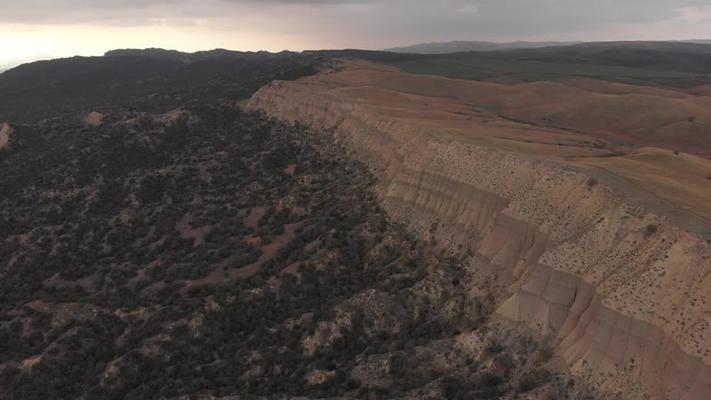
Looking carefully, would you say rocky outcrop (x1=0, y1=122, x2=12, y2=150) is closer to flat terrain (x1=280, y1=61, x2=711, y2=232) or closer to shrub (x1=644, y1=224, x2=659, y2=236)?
flat terrain (x1=280, y1=61, x2=711, y2=232)

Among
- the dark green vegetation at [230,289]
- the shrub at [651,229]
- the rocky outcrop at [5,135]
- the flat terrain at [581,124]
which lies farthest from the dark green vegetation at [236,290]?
the rocky outcrop at [5,135]

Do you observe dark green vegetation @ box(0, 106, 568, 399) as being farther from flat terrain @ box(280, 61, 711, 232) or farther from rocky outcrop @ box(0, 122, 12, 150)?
rocky outcrop @ box(0, 122, 12, 150)

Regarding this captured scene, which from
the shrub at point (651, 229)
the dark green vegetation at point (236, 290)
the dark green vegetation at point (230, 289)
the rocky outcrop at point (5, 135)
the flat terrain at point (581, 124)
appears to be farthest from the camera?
the rocky outcrop at point (5, 135)

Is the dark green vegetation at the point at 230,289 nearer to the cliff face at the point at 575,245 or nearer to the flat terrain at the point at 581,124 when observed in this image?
the cliff face at the point at 575,245

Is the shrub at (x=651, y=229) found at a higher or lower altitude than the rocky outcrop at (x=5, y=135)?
higher

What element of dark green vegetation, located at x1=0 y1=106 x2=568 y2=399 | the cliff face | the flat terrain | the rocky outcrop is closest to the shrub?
the cliff face

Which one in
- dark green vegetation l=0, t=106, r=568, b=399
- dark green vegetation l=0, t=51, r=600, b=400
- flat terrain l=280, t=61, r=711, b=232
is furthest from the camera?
flat terrain l=280, t=61, r=711, b=232

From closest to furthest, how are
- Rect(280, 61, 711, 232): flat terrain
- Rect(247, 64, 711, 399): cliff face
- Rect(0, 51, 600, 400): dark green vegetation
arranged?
Rect(247, 64, 711, 399): cliff face
Rect(0, 51, 600, 400): dark green vegetation
Rect(280, 61, 711, 232): flat terrain

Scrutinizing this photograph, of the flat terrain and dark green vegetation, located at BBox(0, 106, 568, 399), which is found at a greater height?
the flat terrain

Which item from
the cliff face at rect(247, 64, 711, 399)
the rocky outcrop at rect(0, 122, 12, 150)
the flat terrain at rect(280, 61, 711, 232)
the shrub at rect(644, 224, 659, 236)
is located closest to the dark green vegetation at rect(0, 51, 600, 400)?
the cliff face at rect(247, 64, 711, 399)

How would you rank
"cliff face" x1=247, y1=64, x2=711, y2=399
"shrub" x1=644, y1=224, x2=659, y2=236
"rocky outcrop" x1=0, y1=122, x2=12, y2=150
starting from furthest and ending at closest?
"rocky outcrop" x1=0, y1=122, x2=12, y2=150 → "shrub" x1=644, y1=224, x2=659, y2=236 → "cliff face" x1=247, y1=64, x2=711, y2=399

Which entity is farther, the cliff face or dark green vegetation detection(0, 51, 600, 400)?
dark green vegetation detection(0, 51, 600, 400)
